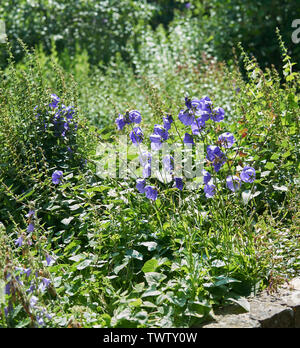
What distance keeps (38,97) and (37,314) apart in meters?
1.83

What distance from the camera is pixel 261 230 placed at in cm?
290

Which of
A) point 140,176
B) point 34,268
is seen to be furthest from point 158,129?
point 34,268

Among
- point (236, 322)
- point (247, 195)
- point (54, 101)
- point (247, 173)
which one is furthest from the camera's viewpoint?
point (54, 101)

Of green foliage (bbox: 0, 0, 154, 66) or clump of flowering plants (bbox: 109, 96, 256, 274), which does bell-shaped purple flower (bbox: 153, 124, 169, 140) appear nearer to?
clump of flowering plants (bbox: 109, 96, 256, 274)

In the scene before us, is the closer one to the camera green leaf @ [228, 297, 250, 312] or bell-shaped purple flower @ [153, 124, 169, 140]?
green leaf @ [228, 297, 250, 312]

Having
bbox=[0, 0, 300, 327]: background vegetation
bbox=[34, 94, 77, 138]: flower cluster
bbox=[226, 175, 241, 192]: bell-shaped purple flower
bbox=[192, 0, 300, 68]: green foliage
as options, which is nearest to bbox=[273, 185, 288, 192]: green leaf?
bbox=[0, 0, 300, 327]: background vegetation

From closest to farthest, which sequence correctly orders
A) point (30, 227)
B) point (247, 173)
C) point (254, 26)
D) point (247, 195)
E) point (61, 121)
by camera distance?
point (30, 227)
point (247, 173)
point (247, 195)
point (61, 121)
point (254, 26)

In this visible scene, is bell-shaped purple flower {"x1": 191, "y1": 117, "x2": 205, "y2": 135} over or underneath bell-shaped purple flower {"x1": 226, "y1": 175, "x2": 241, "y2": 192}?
over

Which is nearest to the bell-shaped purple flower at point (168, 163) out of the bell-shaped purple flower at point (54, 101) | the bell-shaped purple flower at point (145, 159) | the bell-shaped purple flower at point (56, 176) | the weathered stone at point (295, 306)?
the bell-shaped purple flower at point (145, 159)

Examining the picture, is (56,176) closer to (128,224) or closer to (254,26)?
(128,224)

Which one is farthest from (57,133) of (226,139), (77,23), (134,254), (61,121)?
(77,23)

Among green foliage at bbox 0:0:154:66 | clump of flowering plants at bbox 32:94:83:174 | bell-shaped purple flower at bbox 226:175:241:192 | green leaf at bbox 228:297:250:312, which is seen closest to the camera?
green leaf at bbox 228:297:250:312

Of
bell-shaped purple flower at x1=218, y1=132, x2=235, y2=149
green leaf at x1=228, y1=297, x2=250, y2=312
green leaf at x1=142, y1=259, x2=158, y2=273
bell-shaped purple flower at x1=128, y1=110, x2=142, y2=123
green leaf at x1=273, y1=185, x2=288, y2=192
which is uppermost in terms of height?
bell-shaped purple flower at x1=128, y1=110, x2=142, y2=123

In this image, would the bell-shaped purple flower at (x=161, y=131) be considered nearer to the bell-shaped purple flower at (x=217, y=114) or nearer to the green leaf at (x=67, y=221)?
the bell-shaped purple flower at (x=217, y=114)
